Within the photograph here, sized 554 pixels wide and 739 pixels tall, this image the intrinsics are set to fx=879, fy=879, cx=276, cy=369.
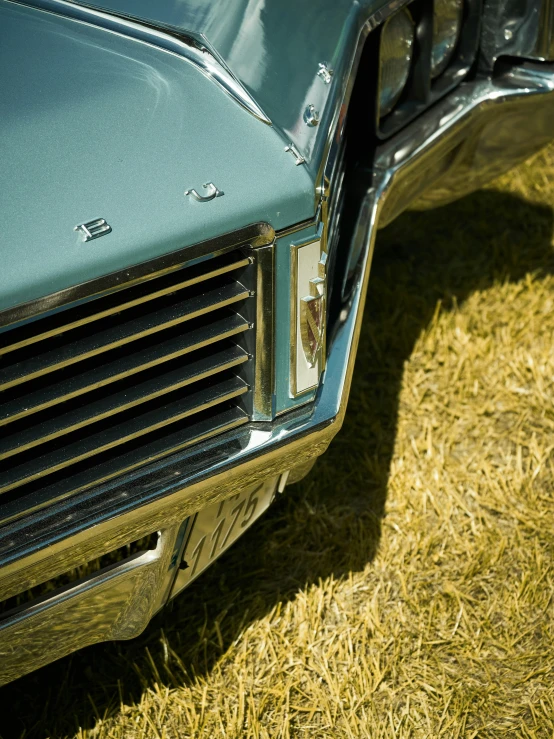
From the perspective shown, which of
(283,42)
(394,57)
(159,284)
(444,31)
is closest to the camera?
(159,284)

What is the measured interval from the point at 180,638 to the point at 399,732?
0.56 m

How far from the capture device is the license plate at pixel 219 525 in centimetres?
177

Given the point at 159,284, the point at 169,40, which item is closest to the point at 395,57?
the point at 169,40

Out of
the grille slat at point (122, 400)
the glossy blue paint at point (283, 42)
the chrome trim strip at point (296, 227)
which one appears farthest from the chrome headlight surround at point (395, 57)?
the grille slat at point (122, 400)

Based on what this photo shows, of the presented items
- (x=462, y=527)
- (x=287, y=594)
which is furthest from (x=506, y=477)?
(x=287, y=594)

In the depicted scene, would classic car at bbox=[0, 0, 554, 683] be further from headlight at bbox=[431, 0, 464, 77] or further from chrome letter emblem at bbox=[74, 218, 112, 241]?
headlight at bbox=[431, 0, 464, 77]

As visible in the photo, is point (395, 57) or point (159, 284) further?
point (395, 57)

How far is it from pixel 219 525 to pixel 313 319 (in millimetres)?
497

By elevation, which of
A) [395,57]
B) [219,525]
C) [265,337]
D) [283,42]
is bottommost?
[219,525]

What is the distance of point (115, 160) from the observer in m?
1.42

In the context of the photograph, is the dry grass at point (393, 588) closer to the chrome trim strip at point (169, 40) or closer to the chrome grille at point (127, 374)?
the chrome grille at point (127, 374)

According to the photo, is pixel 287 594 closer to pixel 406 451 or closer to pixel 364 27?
pixel 406 451

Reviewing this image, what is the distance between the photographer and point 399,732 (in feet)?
6.34

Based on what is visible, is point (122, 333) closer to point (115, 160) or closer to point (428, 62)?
point (115, 160)
